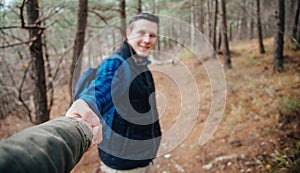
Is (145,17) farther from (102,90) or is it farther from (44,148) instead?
(44,148)

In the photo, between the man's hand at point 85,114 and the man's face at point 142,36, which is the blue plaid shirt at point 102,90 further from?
the man's face at point 142,36

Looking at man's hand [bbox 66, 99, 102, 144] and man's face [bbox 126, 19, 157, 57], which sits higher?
man's face [bbox 126, 19, 157, 57]

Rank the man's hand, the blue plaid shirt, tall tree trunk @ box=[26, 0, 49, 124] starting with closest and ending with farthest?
the man's hand < the blue plaid shirt < tall tree trunk @ box=[26, 0, 49, 124]

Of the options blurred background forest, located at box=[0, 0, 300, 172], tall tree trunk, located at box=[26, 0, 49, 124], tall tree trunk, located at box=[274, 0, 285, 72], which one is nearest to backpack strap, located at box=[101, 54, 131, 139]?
blurred background forest, located at box=[0, 0, 300, 172]

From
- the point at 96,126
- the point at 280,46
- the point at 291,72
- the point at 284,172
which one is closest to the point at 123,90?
the point at 96,126

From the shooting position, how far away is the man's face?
178cm

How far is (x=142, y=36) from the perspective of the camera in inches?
70.5

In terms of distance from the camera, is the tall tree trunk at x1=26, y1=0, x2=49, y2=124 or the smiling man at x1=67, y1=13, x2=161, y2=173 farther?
the tall tree trunk at x1=26, y1=0, x2=49, y2=124

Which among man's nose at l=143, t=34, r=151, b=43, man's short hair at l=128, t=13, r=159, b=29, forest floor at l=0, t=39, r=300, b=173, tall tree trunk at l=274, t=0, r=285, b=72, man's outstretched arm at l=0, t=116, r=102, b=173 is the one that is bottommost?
forest floor at l=0, t=39, r=300, b=173

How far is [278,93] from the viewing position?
19.3 feet

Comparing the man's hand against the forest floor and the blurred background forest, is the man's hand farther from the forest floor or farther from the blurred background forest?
the blurred background forest

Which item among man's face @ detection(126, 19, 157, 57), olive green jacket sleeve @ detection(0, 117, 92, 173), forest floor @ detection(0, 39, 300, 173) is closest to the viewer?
olive green jacket sleeve @ detection(0, 117, 92, 173)

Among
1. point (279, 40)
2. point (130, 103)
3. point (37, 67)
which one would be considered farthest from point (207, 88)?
point (130, 103)

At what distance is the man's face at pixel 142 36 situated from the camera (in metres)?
1.78
